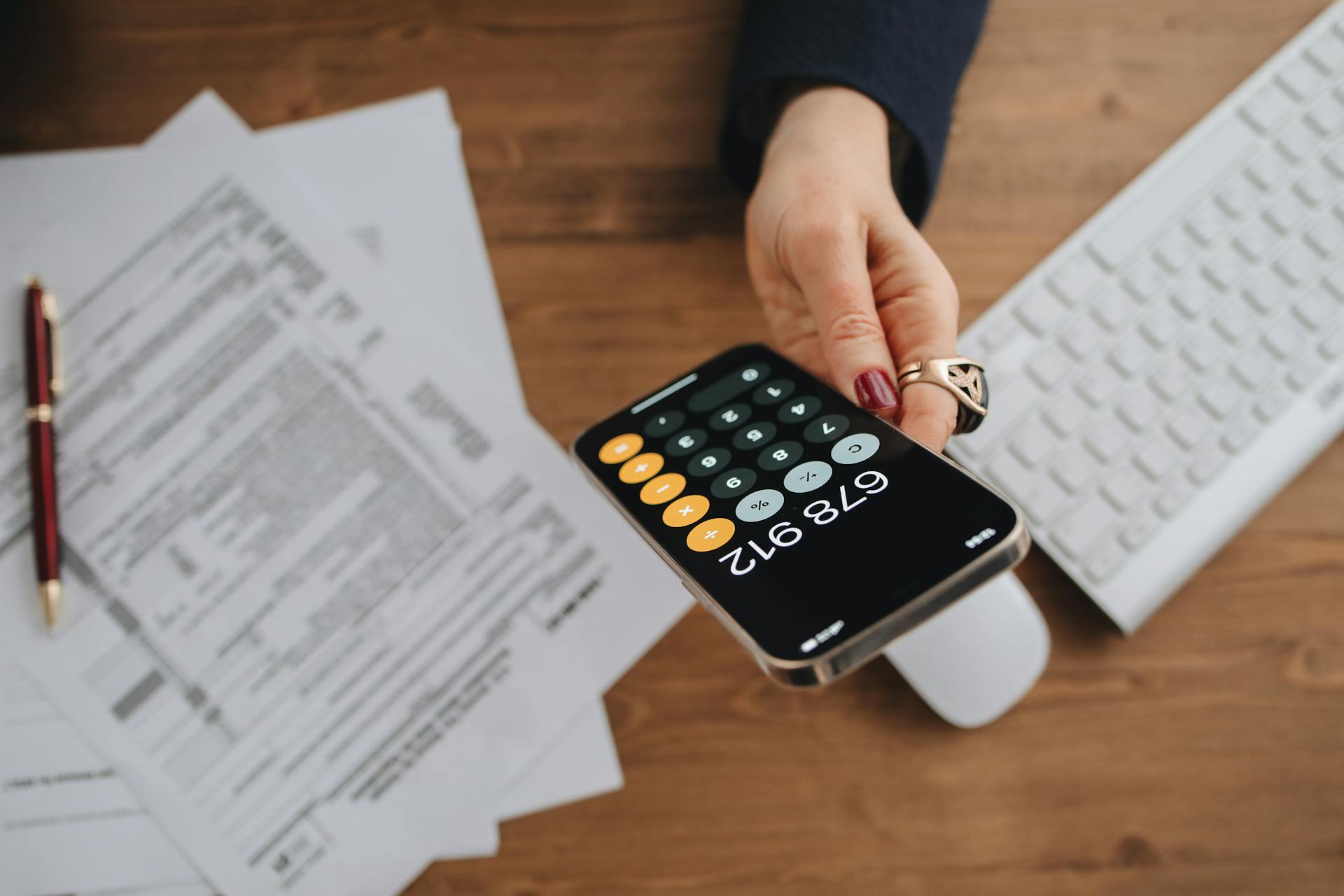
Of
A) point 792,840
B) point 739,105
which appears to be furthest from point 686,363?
point 792,840

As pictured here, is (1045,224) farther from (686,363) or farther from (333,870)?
(333,870)

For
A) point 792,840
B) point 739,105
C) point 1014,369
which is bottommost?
point 792,840

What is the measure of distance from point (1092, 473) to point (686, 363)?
7.9 inches

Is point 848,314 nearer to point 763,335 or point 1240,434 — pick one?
point 763,335

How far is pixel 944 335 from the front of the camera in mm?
354

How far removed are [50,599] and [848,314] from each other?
1.27 ft

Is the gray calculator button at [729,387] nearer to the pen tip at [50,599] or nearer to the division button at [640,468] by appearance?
the division button at [640,468]

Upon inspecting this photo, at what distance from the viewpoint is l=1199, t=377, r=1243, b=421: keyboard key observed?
408 millimetres

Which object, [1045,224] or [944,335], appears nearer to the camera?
[944,335]

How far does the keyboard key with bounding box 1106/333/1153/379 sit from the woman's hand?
0.34 feet

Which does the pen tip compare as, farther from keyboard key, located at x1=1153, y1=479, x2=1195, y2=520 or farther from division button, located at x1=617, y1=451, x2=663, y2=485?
keyboard key, located at x1=1153, y1=479, x2=1195, y2=520

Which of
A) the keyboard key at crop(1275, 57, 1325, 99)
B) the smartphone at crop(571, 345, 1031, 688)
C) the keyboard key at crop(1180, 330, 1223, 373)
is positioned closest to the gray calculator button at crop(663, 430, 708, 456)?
the smartphone at crop(571, 345, 1031, 688)

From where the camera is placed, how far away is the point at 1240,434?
16.0 inches

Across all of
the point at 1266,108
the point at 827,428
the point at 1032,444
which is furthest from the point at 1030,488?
the point at 1266,108
